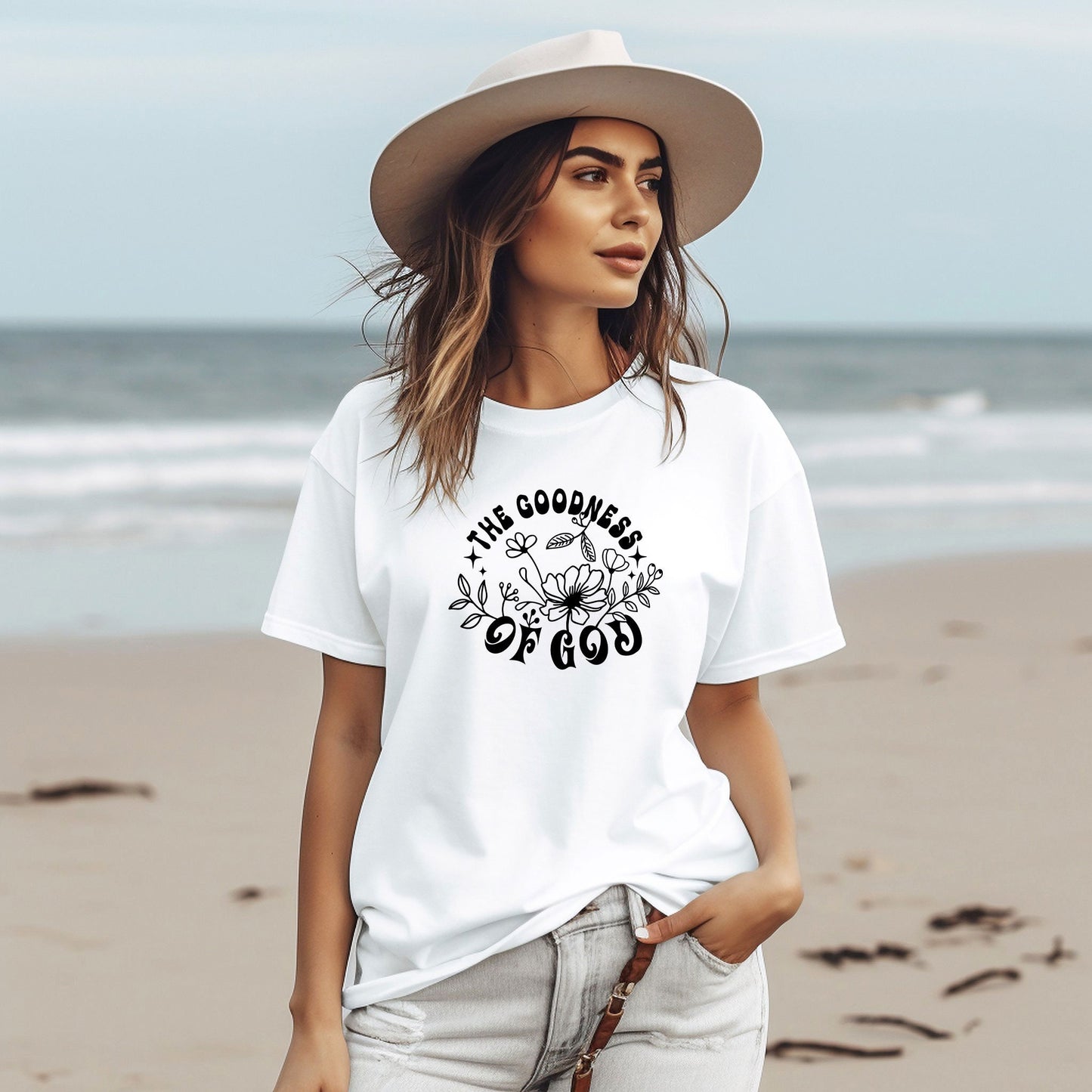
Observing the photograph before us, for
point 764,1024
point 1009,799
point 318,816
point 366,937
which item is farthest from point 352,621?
point 1009,799

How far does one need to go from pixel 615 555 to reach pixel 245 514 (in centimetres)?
962

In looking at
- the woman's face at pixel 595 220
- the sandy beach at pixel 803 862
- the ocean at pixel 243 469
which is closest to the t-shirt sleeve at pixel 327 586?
the woman's face at pixel 595 220

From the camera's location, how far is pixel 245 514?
1109 cm

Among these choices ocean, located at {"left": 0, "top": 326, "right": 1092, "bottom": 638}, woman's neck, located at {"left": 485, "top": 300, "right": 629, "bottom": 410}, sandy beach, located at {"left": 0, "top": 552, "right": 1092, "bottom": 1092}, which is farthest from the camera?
ocean, located at {"left": 0, "top": 326, "right": 1092, "bottom": 638}

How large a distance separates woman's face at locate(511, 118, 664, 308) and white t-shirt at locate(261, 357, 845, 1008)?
5.7 inches

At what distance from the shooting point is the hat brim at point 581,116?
1.79 m

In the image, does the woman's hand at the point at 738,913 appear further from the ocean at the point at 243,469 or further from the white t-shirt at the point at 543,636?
the ocean at the point at 243,469

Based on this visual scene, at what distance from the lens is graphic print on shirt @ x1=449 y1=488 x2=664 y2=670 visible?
1.75 meters

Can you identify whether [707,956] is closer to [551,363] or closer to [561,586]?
[561,586]

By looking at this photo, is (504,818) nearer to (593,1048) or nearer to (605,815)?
(605,815)

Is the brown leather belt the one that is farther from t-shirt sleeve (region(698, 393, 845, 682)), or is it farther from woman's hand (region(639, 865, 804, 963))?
t-shirt sleeve (region(698, 393, 845, 682))

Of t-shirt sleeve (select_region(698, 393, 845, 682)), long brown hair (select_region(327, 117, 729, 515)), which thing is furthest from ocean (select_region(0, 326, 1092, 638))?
t-shirt sleeve (select_region(698, 393, 845, 682))

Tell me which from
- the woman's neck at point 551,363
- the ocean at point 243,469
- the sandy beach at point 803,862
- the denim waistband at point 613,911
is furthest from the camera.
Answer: the ocean at point 243,469

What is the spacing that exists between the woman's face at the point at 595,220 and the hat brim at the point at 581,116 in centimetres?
4
